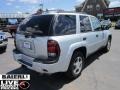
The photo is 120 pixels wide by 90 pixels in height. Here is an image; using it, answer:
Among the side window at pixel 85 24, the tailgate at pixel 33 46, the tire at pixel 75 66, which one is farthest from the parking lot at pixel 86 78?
the side window at pixel 85 24

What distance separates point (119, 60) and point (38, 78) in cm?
365

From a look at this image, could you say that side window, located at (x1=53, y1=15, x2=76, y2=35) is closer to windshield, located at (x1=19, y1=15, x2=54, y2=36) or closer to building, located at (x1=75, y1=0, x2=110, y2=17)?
windshield, located at (x1=19, y1=15, x2=54, y2=36)

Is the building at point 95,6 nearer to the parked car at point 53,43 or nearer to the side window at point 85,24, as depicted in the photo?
the side window at point 85,24

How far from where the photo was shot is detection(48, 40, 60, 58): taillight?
452 centimetres

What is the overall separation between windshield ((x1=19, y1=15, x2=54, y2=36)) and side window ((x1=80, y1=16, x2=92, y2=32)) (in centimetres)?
133

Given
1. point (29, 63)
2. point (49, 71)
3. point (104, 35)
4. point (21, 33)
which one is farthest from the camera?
point (104, 35)

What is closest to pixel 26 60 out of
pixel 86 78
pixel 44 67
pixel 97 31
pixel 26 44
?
pixel 26 44

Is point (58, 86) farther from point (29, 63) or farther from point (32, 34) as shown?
point (32, 34)

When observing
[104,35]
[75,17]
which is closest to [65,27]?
[75,17]

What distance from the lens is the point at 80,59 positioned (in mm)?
5711

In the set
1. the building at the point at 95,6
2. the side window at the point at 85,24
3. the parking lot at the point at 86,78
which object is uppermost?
the building at the point at 95,6

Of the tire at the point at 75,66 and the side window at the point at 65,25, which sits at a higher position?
the side window at the point at 65,25

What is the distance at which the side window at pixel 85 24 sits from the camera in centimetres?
583

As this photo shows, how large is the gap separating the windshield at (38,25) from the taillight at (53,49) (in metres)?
0.29
